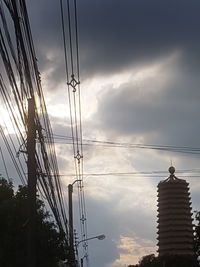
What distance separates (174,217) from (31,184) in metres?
65.2

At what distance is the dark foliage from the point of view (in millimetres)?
34531

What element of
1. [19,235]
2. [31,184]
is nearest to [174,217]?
[19,235]

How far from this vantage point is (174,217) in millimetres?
84500

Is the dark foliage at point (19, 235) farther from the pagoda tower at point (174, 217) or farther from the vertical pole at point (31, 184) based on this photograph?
the pagoda tower at point (174, 217)

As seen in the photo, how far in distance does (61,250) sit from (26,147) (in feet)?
56.7

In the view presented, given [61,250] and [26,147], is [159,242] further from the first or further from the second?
[26,147]

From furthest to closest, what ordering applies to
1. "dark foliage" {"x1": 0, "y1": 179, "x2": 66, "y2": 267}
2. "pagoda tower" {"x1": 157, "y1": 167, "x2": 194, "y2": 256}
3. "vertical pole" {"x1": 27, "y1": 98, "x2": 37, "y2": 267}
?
"pagoda tower" {"x1": 157, "y1": 167, "x2": 194, "y2": 256}
"dark foliage" {"x1": 0, "y1": 179, "x2": 66, "y2": 267}
"vertical pole" {"x1": 27, "y1": 98, "x2": 37, "y2": 267}

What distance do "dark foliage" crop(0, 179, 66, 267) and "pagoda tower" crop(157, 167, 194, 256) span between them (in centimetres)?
4511

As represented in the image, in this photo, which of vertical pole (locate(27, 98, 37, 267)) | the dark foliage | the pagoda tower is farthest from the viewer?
the pagoda tower

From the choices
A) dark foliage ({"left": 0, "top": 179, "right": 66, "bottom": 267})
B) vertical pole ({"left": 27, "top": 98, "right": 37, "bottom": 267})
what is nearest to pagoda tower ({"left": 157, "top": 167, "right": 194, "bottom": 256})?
dark foliage ({"left": 0, "top": 179, "right": 66, "bottom": 267})

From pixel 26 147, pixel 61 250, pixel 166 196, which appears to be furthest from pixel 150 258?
pixel 26 147

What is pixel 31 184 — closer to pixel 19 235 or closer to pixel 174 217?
pixel 19 235

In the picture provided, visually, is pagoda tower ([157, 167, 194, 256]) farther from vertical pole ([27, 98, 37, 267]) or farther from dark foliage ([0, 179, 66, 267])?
vertical pole ([27, 98, 37, 267])

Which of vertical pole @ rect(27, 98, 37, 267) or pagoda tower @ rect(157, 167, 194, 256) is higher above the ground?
pagoda tower @ rect(157, 167, 194, 256)
